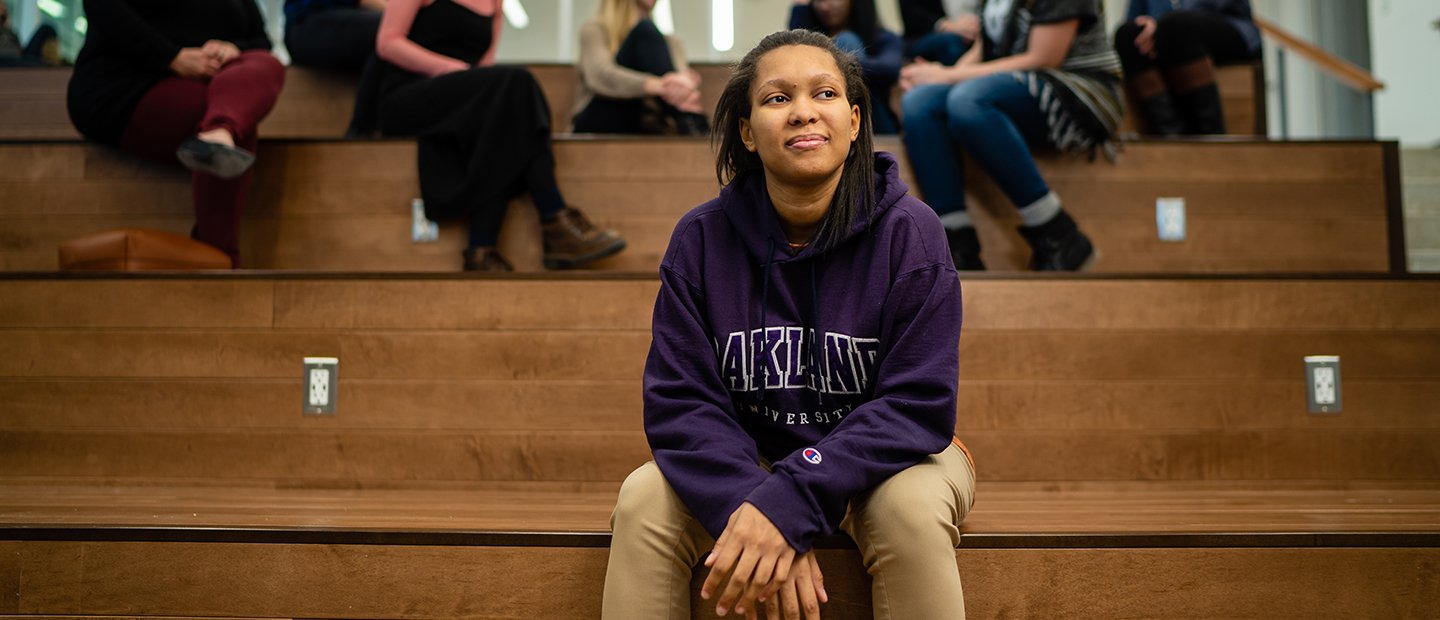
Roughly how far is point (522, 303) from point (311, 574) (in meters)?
0.69

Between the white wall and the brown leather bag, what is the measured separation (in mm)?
5751

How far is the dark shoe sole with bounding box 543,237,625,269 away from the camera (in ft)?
7.22

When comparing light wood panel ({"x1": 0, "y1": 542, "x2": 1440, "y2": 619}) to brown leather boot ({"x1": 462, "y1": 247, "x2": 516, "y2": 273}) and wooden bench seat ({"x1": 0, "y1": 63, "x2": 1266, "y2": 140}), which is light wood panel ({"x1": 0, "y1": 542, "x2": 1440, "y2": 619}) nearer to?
brown leather boot ({"x1": 462, "y1": 247, "x2": 516, "y2": 273})

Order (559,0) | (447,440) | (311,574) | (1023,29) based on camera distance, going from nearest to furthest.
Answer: (311,574), (447,440), (1023,29), (559,0)

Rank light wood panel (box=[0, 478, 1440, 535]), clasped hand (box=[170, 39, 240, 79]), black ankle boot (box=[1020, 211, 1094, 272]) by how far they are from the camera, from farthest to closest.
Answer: clasped hand (box=[170, 39, 240, 79]) < black ankle boot (box=[1020, 211, 1094, 272]) < light wood panel (box=[0, 478, 1440, 535])

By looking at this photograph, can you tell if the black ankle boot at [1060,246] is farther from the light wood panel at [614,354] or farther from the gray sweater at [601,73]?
the gray sweater at [601,73]

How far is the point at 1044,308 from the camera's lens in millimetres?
1842

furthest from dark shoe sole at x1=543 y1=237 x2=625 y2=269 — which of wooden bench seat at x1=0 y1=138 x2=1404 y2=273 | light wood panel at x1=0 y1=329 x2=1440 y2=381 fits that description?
light wood panel at x1=0 y1=329 x2=1440 y2=381

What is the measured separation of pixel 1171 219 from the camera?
7.70ft

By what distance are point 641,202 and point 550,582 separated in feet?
4.16

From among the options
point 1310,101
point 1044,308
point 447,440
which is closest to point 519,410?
point 447,440

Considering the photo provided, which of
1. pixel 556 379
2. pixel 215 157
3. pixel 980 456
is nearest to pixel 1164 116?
pixel 980 456

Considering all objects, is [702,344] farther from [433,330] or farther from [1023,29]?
[1023,29]

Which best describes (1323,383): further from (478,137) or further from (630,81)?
(478,137)
